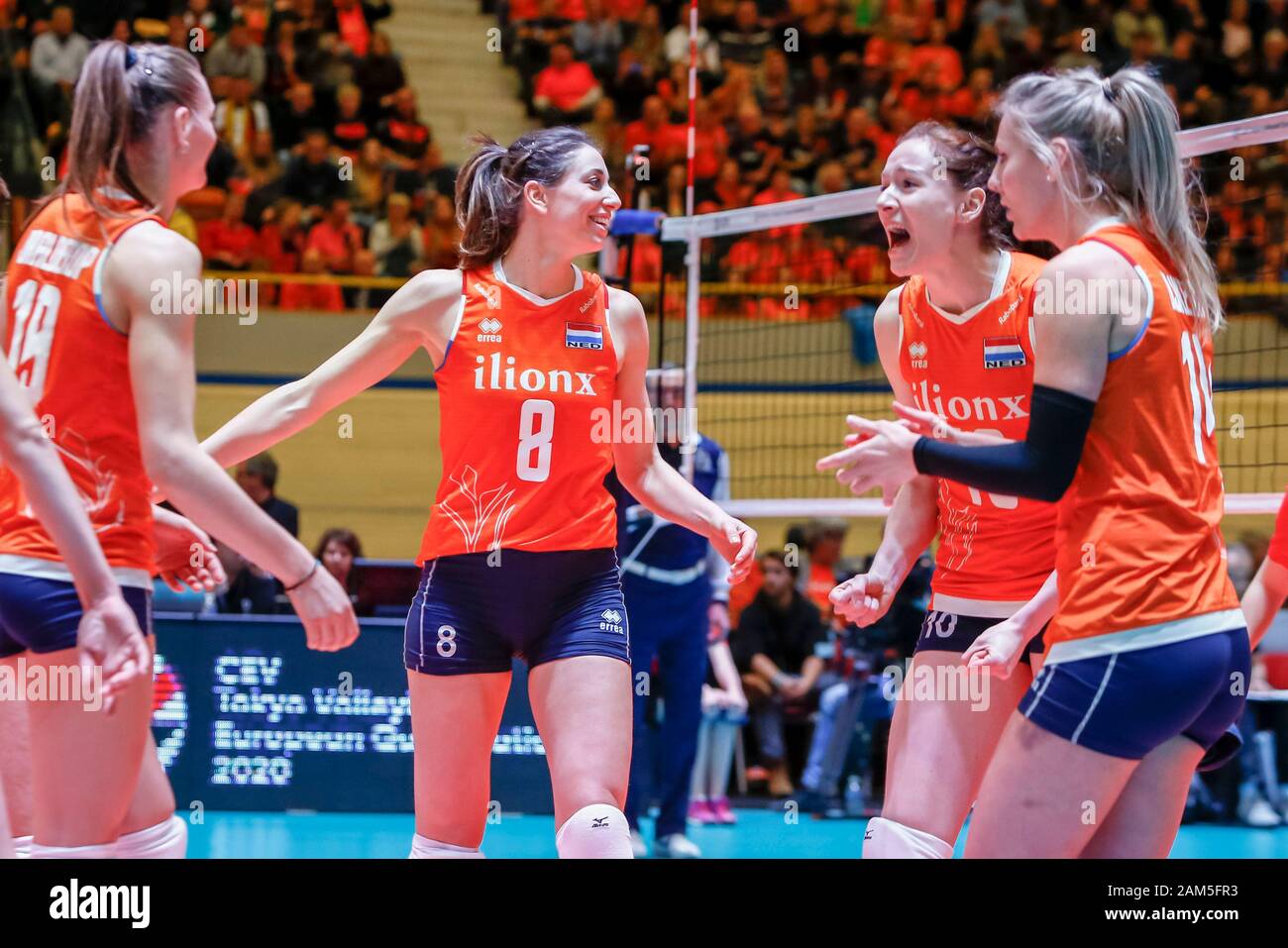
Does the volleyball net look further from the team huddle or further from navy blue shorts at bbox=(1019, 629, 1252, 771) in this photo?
navy blue shorts at bbox=(1019, 629, 1252, 771)

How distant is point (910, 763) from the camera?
3584 mm

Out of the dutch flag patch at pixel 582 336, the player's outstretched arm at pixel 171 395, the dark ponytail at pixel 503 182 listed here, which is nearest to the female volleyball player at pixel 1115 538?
the dutch flag patch at pixel 582 336

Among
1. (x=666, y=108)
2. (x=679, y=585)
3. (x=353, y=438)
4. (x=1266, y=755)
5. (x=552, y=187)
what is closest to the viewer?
(x=552, y=187)

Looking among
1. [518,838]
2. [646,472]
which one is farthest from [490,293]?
[518,838]

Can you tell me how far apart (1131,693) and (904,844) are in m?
0.98

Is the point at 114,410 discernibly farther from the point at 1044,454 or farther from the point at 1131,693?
the point at 1131,693

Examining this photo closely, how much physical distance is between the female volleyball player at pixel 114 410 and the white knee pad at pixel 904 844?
53.8 inches

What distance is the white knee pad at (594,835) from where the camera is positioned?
11.0ft

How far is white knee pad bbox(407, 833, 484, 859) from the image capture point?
352 centimetres

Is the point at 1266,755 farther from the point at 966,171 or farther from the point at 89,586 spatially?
the point at 89,586

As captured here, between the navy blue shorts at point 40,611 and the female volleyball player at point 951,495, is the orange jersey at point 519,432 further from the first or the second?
the navy blue shorts at point 40,611
